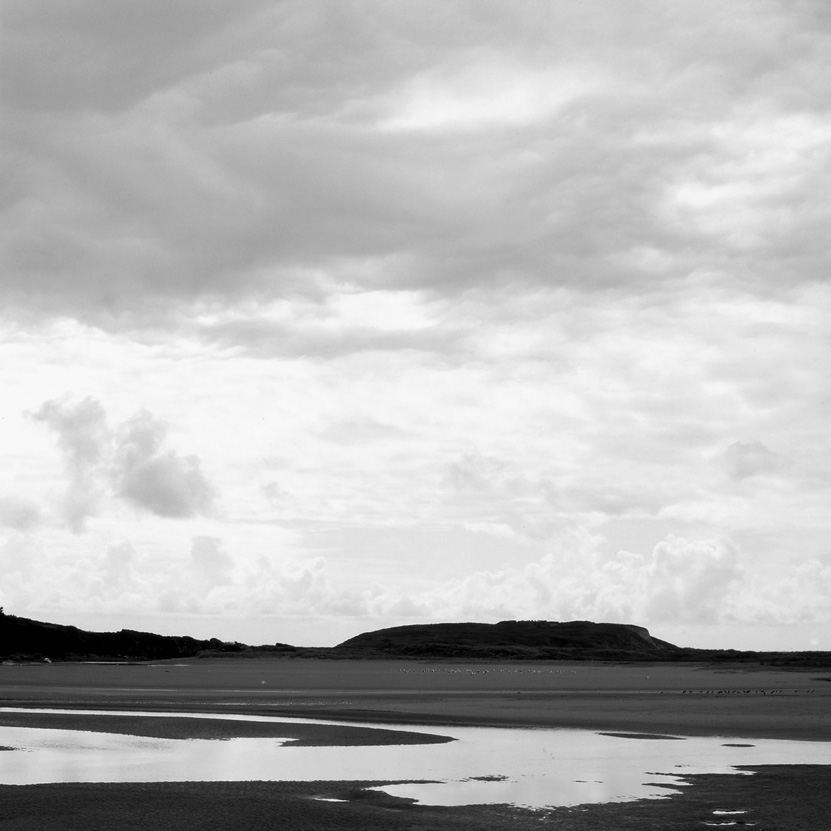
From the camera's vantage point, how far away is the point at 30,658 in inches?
7362

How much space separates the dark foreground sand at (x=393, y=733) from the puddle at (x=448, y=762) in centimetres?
122

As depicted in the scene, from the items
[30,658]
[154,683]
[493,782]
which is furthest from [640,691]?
[30,658]

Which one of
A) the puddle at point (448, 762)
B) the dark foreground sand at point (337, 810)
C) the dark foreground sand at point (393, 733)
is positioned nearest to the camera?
→ the dark foreground sand at point (337, 810)

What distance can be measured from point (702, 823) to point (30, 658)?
18439cm

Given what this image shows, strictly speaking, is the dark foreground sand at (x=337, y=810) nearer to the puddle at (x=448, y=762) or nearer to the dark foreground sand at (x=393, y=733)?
the dark foreground sand at (x=393, y=733)

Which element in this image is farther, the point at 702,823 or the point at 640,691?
the point at 640,691

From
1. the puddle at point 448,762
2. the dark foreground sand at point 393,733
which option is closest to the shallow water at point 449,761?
the puddle at point 448,762

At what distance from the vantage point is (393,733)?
122ft

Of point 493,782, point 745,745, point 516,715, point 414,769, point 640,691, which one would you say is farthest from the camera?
point 640,691

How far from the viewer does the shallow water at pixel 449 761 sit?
24219mm

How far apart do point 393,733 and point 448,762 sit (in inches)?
336

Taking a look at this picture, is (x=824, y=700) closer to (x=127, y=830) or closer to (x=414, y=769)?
(x=414, y=769)

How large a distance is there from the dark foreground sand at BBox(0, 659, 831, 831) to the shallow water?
1322mm

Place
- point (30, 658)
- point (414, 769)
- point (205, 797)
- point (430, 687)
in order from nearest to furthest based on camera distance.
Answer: point (205, 797)
point (414, 769)
point (430, 687)
point (30, 658)
